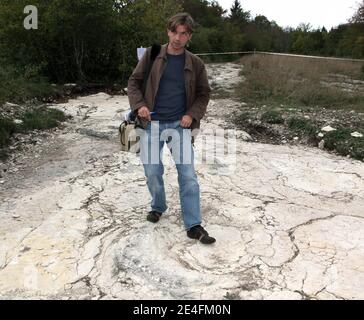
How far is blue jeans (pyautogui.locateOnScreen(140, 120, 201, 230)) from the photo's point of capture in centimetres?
312

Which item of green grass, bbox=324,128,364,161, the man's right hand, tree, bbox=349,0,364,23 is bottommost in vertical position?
green grass, bbox=324,128,364,161

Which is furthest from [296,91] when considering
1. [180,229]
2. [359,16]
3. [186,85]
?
[359,16]

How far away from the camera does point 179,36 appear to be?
2.92m

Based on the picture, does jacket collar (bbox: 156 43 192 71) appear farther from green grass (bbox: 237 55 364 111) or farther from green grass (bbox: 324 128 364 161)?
green grass (bbox: 237 55 364 111)

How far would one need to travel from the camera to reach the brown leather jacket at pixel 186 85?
304 cm

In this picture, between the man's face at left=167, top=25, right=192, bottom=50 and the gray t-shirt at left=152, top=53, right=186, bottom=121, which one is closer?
the man's face at left=167, top=25, right=192, bottom=50

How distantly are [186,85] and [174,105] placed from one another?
0.56ft

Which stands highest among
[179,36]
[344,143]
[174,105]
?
[179,36]

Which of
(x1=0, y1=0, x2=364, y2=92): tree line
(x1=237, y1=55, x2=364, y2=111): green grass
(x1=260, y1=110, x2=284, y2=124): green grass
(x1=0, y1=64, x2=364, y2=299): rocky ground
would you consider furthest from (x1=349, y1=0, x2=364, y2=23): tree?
(x1=0, y1=64, x2=364, y2=299): rocky ground

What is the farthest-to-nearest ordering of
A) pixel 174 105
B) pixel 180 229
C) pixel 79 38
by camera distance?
pixel 79 38
pixel 180 229
pixel 174 105

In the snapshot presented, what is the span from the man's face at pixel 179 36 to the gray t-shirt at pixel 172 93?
0.34 ft

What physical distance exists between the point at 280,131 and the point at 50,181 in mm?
3524

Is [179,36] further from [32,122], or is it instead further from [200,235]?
[32,122]
